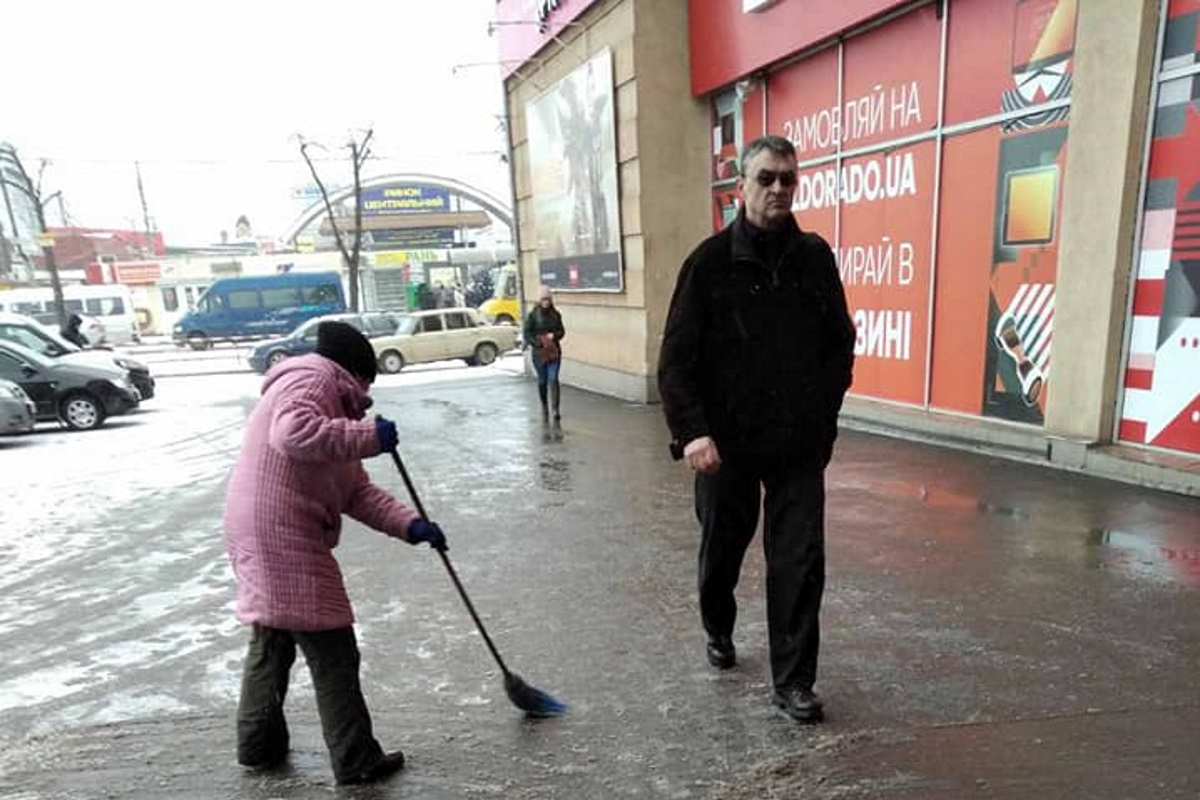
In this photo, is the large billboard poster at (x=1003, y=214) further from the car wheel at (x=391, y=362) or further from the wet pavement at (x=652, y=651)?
the car wheel at (x=391, y=362)

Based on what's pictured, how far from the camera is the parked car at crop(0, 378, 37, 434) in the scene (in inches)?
438

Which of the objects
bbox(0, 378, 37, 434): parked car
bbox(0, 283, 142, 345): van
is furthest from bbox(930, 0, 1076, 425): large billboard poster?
bbox(0, 283, 142, 345): van

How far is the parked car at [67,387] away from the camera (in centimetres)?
1228

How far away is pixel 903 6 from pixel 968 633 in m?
6.62

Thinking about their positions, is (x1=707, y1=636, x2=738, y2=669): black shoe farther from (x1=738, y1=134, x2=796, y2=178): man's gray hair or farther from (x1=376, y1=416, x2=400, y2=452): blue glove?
(x1=738, y1=134, x2=796, y2=178): man's gray hair

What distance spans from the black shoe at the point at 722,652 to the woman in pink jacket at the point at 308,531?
1.36 meters

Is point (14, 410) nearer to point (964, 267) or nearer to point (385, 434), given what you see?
point (385, 434)

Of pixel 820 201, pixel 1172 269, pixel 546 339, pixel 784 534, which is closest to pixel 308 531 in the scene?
pixel 784 534

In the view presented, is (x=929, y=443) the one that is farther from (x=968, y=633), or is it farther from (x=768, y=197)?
(x=768, y=197)

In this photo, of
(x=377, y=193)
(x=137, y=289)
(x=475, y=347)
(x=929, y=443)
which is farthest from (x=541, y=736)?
(x=377, y=193)

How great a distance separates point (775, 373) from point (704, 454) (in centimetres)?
40

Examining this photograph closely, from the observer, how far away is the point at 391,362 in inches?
784

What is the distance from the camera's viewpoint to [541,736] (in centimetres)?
300

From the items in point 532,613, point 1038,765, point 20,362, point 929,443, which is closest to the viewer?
point 1038,765
